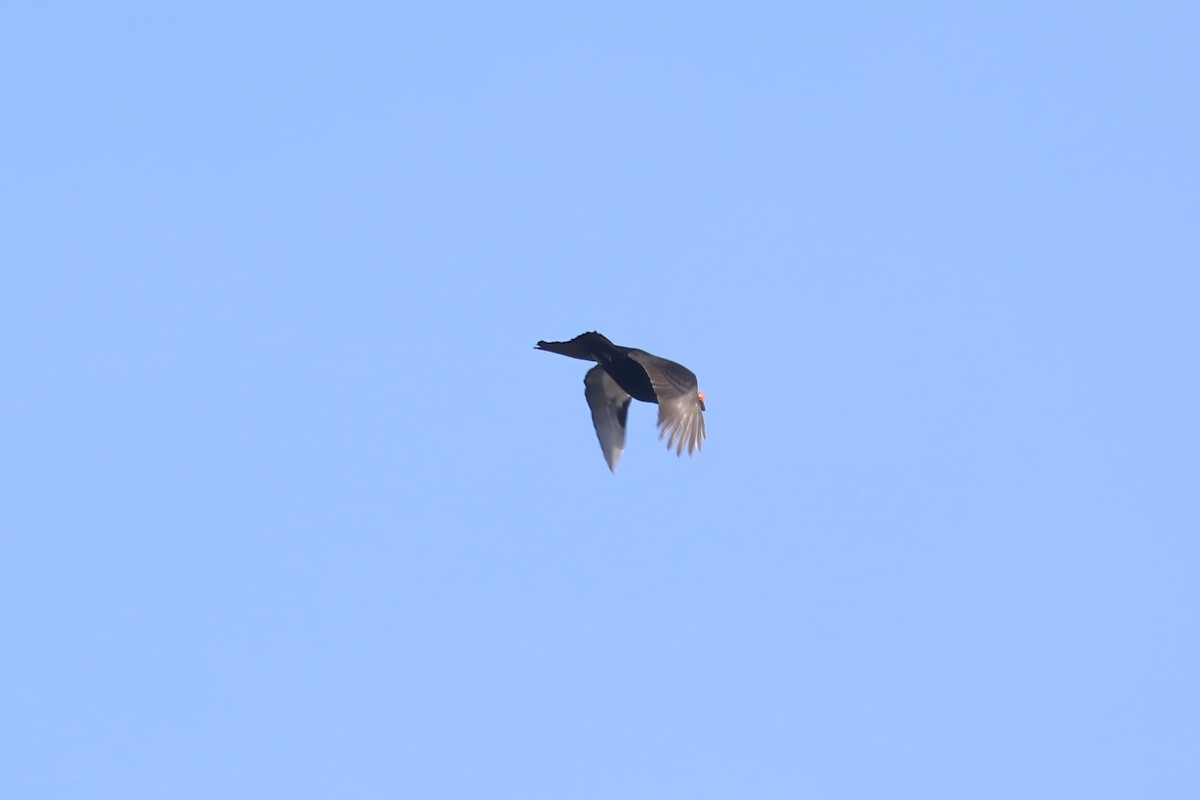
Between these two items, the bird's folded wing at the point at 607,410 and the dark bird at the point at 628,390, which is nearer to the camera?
the dark bird at the point at 628,390

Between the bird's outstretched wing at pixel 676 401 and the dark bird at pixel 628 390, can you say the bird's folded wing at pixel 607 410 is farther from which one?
the bird's outstretched wing at pixel 676 401

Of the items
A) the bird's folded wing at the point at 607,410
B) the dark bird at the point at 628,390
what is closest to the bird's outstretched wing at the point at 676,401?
the dark bird at the point at 628,390

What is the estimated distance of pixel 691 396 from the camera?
3300 centimetres

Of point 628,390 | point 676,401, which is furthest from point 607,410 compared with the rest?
point 676,401

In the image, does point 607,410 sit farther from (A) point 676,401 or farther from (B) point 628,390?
(A) point 676,401

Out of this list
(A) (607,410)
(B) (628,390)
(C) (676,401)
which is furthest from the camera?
(A) (607,410)

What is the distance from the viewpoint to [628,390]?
34.8m

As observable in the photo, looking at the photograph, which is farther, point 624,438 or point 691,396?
point 624,438

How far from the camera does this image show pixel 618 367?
34156mm

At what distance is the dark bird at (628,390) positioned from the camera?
32.7m

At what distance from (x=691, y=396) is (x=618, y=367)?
1745mm

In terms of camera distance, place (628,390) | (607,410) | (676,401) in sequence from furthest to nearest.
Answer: (607,410) < (628,390) < (676,401)

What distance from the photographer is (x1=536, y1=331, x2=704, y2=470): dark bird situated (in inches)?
1286

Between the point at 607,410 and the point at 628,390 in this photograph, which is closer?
the point at 628,390
